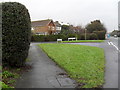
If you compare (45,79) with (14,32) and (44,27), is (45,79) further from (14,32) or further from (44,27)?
(44,27)

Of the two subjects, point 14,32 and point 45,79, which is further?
point 14,32

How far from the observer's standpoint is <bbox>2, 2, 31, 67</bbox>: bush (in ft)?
20.8

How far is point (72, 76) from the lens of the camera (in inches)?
235

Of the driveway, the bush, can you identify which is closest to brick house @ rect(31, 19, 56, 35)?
the bush

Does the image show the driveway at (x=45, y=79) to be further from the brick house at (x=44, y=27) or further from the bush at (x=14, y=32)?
the brick house at (x=44, y=27)

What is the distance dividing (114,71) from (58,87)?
119 inches

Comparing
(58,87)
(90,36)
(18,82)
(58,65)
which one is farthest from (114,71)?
(90,36)

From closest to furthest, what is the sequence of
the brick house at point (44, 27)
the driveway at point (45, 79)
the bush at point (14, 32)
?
the driveway at point (45, 79)
the bush at point (14, 32)
the brick house at point (44, 27)

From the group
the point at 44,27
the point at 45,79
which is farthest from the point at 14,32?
the point at 44,27

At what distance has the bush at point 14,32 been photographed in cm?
635

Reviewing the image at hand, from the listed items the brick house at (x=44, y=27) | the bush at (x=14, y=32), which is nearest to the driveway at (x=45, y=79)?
the bush at (x=14, y=32)

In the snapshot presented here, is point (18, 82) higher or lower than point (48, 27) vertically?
lower

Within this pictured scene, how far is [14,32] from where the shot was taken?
20.9 ft

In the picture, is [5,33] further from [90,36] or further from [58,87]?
[90,36]
